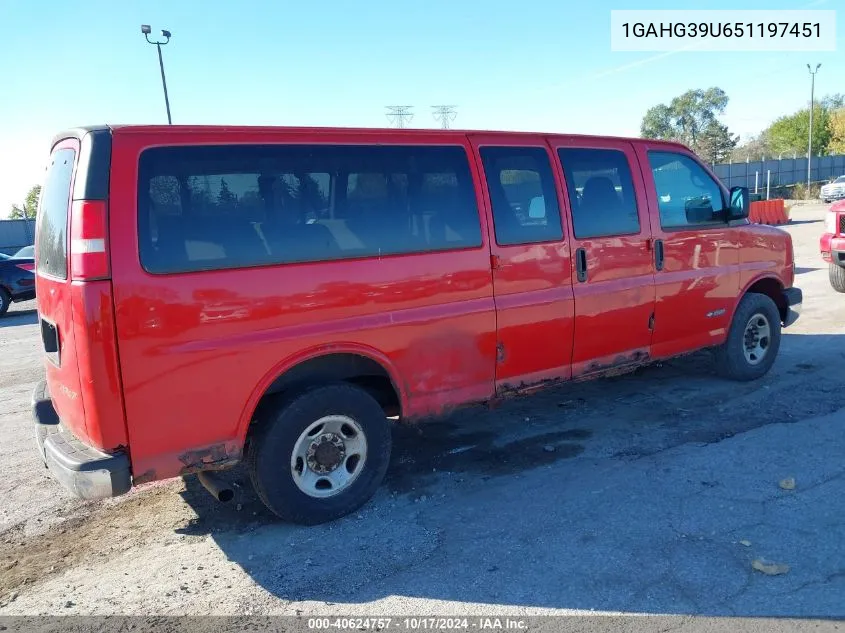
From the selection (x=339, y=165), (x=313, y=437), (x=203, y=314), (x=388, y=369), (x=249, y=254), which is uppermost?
(x=339, y=165)

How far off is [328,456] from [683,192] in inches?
149

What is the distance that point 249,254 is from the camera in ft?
11.3

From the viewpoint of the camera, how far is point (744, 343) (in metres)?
6.19

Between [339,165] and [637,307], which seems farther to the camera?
[637,307]

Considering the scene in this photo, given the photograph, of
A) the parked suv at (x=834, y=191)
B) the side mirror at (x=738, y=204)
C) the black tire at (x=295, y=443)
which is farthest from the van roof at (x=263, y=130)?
the parked suv at (x=834, y=191)

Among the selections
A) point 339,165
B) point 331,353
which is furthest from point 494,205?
point 331,353

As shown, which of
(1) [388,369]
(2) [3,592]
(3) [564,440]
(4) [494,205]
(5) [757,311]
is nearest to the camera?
(2) [3,592]

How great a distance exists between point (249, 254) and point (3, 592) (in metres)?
2.11

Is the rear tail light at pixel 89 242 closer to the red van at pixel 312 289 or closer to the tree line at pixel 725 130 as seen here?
the red van at pixel 312 289

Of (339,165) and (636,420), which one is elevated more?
(339,165)

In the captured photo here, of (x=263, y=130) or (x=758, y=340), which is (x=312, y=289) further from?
(x=758, y=340)

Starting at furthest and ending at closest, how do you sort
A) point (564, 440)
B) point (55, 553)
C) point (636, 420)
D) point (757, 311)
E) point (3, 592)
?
point (757, 311) < point (636, 420) < point (564, 440) < point (55, 553) < point (3, 592)

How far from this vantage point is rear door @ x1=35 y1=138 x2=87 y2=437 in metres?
3.24

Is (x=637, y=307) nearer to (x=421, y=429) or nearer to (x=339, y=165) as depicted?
(x=421, y=429)
